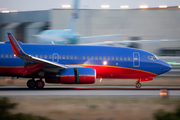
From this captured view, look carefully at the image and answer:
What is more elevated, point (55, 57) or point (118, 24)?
point (118, 24)

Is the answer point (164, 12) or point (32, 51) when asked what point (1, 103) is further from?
point (164, 12)

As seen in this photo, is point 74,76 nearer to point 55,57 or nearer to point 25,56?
point 55,57

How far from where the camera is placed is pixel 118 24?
4344 cm

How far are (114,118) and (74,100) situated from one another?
318 cm

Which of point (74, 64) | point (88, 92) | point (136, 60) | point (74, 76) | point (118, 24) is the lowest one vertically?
point (88, 92)

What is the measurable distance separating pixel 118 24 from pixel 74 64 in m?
28.7

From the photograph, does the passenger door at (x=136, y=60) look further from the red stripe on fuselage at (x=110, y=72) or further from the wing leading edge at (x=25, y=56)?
the wing leading edge at (x=25, y=56)

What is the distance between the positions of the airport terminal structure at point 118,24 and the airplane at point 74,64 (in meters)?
26.0

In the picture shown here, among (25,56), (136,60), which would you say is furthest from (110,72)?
(25,56)

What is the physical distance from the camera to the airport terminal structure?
140 feet

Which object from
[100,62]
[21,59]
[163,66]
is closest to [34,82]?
[21,59]

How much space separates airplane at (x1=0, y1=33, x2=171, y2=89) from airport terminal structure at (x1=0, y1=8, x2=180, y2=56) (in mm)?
25985

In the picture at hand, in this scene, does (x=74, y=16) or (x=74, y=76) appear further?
(x=74, y=16)

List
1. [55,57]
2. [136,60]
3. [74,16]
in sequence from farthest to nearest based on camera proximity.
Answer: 1. [74,16]
2. [136,60]
3. [55,57]
